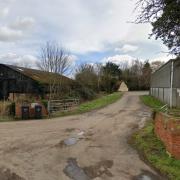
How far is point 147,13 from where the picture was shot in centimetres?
1251

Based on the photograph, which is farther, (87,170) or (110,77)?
(110,77)

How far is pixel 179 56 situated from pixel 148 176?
21.1 feet

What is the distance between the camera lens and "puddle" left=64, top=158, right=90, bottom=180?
8.48 m

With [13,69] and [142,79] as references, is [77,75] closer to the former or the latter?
[13,69]

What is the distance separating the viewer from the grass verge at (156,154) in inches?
354

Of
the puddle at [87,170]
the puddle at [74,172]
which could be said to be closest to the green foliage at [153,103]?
the puddle at [87,170]

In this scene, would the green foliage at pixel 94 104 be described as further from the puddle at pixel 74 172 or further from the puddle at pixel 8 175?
the puddle at pixel 8 175

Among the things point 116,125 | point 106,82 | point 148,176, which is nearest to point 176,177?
point 148,176

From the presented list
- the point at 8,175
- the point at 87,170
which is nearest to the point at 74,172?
the point at 87,170

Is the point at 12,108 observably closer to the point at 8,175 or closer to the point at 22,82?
the point at 22,82

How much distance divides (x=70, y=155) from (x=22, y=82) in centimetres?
3066

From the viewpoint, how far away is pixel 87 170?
9195 mm

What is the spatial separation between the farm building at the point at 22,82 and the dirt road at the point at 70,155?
69.2 feet

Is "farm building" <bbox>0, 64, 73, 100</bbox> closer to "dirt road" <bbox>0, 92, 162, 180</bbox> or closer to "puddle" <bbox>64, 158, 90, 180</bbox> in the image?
"dirt road" <bbox>0, 92, 162, 180</bbox>
